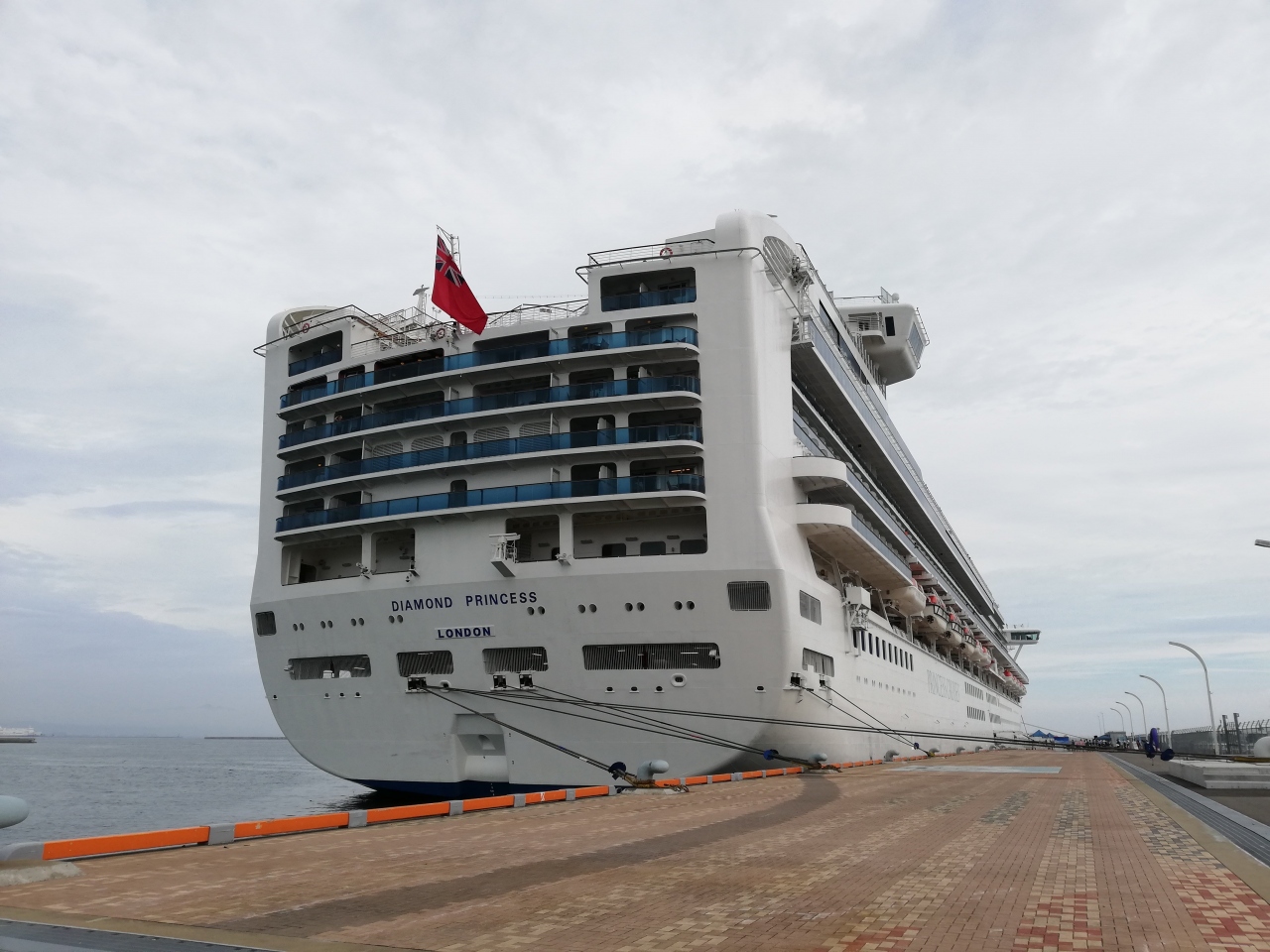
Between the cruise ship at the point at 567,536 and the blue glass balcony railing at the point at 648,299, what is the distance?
0.36ft

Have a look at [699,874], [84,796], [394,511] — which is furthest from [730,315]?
[84,796]

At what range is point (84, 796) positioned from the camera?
169 ft

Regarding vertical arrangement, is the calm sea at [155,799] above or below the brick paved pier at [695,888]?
below

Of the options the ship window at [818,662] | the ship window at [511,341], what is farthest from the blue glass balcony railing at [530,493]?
the ship window at [818,662]

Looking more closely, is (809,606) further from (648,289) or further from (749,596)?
(648,289)

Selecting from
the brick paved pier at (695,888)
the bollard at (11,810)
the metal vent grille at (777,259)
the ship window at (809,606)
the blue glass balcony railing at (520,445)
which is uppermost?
the metal vent grille at (777,259)

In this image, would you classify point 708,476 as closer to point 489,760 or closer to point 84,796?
point 489,760

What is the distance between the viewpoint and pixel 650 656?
87.7 ft

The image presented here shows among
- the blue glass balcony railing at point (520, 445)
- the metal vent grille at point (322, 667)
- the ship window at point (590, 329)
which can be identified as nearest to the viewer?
the blue glass balcony railing at point (520, 445)

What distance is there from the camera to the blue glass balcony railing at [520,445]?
28.0 m

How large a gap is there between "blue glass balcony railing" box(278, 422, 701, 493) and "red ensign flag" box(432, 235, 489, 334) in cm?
377

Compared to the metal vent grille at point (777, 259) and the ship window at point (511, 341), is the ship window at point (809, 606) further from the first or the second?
the ship window at point (511, 341)

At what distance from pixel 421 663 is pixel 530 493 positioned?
6065 mm

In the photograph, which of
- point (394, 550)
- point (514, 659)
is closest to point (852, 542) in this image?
point (514, 659)
